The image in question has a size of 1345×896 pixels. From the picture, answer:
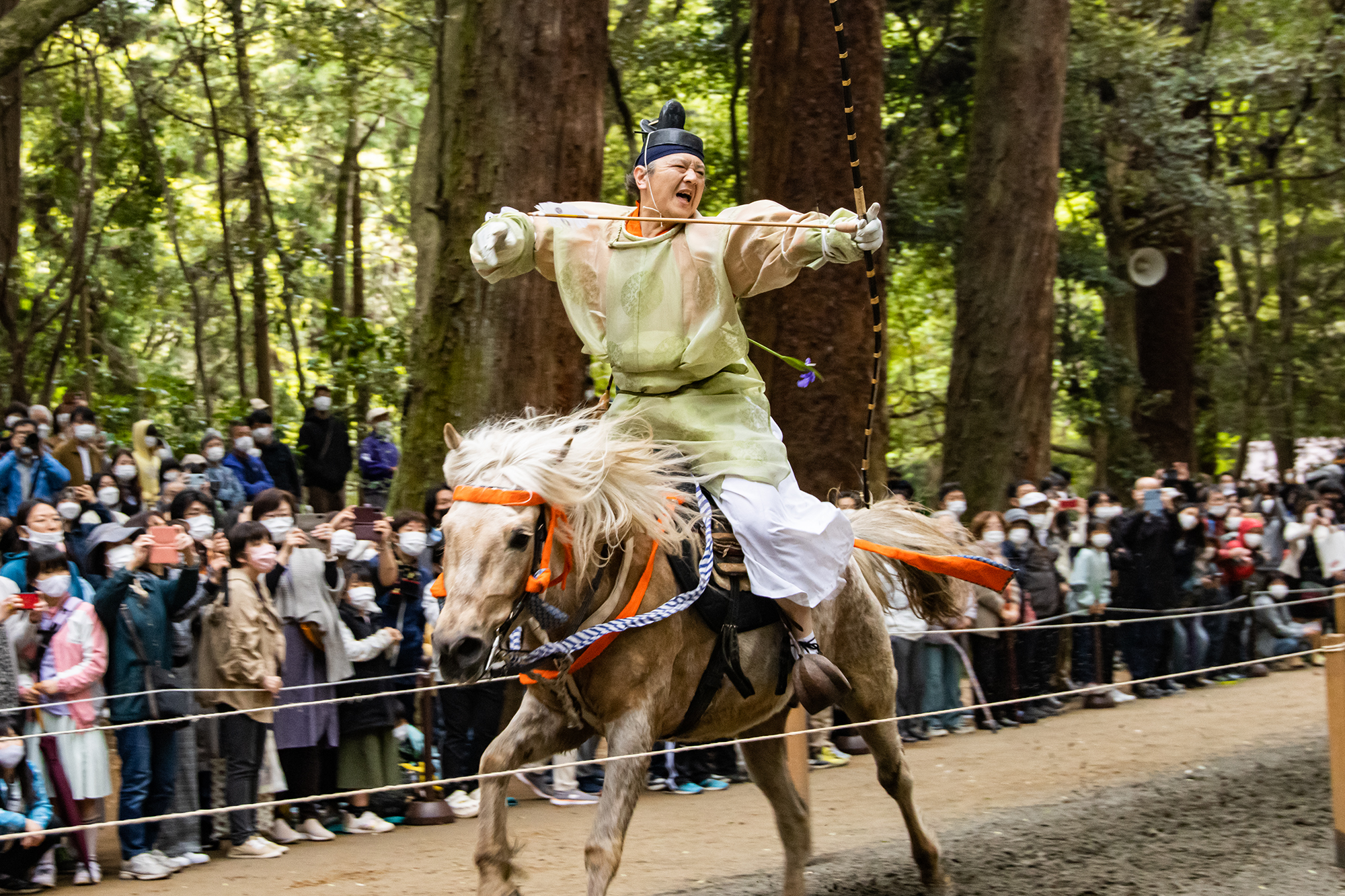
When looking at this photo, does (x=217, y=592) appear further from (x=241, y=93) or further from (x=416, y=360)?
(x=241, y=93)

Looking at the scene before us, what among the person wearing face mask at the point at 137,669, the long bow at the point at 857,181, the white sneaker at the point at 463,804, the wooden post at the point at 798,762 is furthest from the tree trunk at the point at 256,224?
the long bow at the point at 857,181

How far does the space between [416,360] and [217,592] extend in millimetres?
2243

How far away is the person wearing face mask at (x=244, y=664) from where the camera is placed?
646cm

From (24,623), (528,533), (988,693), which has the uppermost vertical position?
(528,533)

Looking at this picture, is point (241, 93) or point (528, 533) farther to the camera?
point (241, 93)

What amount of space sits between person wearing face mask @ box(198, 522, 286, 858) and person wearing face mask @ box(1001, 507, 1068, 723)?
568 centimetres

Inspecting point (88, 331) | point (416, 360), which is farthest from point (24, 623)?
point (88, 331)

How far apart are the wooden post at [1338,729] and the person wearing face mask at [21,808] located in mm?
5688

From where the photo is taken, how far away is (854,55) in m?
10.1

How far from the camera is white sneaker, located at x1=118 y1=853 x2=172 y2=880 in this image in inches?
238

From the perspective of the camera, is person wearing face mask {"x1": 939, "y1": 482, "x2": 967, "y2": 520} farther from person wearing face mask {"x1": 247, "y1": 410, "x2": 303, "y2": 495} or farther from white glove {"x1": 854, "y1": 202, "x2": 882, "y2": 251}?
white glove {"x1": 854, "y1": 202, "x2": 882, "y2": 251}

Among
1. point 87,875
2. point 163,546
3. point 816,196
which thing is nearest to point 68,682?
point 163,546

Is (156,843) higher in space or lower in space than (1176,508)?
lower

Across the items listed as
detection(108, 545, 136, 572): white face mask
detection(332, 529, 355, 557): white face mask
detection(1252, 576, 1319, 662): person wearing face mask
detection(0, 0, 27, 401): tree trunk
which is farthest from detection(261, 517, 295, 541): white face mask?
detection(1252, 576, 1319, 662): person wearing face mask
